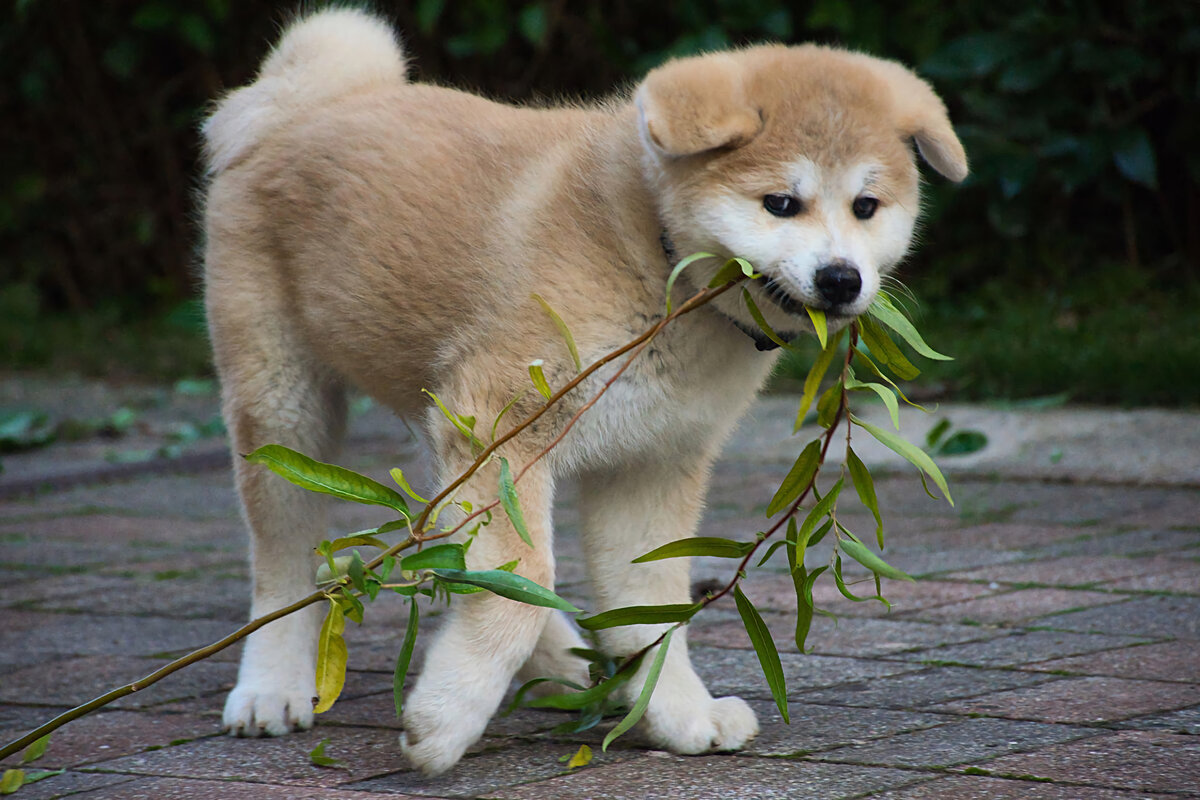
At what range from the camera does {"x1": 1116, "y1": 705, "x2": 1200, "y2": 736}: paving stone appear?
2.39 m

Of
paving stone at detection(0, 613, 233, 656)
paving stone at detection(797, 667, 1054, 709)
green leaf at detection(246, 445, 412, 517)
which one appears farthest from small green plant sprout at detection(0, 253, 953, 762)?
paving stone at detection(0, 613, 233, 656)

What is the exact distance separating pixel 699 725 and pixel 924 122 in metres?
1.22

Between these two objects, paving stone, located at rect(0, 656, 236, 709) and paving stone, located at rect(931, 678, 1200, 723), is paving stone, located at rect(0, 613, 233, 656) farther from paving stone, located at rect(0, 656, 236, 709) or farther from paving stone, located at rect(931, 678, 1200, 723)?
paving stone, located at rect(931, 678, 1200, 723)

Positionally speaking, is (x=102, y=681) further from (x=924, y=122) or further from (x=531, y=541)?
(x=924, y=122)

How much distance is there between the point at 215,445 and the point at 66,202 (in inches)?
153

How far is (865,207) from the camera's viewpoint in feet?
8.22

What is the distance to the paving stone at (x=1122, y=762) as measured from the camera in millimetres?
2125

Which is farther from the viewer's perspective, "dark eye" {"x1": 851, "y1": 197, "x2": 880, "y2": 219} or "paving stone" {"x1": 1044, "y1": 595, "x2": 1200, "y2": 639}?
"paving stone" {"x1": 1044, "y1": 595, "x2": 1200, "y2": 639}

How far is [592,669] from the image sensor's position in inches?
104

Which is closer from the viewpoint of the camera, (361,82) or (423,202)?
(423,202)

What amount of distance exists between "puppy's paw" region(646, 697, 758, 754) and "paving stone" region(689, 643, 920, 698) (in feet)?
0.88

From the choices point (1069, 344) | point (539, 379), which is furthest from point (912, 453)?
point (1069, 344)

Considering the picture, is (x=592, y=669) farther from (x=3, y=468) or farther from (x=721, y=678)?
(x=3, y=468)

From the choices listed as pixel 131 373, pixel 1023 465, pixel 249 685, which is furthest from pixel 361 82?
pixel 131 373
